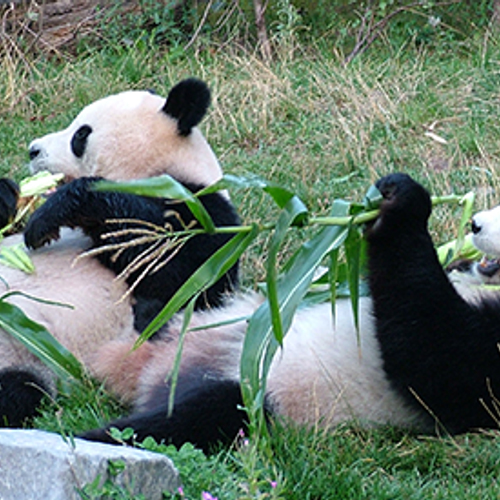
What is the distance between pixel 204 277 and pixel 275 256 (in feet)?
0.72

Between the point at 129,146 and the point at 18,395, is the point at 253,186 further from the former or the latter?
the point at 129,146

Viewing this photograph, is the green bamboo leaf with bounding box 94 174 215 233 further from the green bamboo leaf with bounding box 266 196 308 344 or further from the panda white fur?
the panda white fur

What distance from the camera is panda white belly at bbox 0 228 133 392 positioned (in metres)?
4.10

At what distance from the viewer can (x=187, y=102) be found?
4.64 m

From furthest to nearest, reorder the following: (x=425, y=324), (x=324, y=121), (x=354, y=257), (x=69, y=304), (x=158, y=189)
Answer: (x=324, y=121), (x=69, y=304), (x=425, y=324), (x=354, y=257), (x=158, y=189)

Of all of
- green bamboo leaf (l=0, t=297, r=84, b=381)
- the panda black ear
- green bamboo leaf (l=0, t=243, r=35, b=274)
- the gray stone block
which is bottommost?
green bamboo leaf (l=0, t=297, r=84, b=381)

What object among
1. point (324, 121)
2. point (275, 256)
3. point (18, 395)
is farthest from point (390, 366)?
point (324, 121)

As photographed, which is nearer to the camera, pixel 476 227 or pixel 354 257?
pixel 354 257

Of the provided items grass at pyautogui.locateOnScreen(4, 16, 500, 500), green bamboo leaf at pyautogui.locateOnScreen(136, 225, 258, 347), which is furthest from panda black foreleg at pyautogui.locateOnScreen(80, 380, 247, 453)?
green bamboo leaf at pyautogui.locateOnScreen(136, 225, 258, 347)

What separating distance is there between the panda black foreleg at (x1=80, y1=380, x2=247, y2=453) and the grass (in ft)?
0.56

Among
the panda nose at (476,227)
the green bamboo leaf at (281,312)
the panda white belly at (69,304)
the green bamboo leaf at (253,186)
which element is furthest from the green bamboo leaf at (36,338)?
the panda nose at (476,227)

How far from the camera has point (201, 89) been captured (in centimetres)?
466

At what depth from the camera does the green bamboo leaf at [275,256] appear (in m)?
2.92

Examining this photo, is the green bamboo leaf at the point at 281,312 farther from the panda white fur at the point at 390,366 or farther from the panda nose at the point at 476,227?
the panda nose at the point at 476,227
